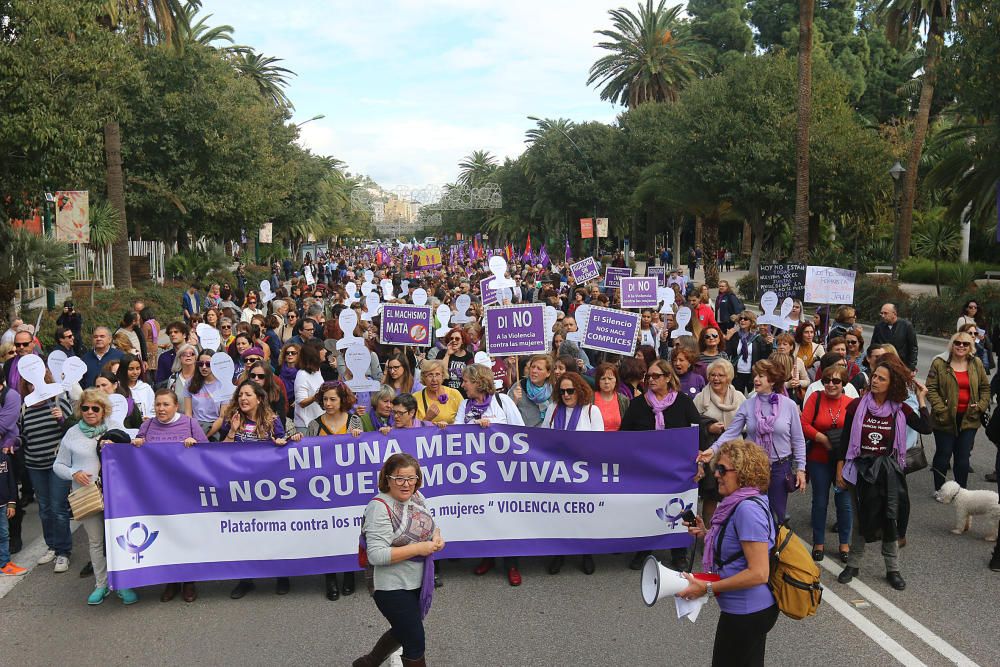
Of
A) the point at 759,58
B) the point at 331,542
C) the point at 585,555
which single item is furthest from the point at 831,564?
the point at 759,58

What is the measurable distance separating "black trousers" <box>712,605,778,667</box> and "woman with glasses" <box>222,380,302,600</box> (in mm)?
3521

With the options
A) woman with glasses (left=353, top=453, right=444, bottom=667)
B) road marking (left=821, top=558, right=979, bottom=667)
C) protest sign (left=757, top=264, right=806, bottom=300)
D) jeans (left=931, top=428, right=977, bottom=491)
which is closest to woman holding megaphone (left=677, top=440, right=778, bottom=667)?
woman with glasses (left=353, top=453, right=444, bottom=667)

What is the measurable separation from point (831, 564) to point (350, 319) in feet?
20.2

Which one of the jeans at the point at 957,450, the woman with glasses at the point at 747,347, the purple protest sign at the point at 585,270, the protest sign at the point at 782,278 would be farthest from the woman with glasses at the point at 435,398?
the protest sign at the point at 782,278

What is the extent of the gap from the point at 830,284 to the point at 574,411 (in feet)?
25.2

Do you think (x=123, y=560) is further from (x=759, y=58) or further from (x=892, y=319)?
(x=759, y=58)

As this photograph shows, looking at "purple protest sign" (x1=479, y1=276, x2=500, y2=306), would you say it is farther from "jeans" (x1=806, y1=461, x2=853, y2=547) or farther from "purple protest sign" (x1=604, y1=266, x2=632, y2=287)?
"jeans" (x1=806, y1=461, x2=853, y2=547)

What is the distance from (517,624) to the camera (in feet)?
19.2

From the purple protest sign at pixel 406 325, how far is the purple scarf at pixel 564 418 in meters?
4.15

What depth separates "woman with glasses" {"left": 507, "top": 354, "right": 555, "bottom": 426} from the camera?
7414 mm

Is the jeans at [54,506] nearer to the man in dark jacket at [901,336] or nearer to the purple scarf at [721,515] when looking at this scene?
the purple scarf at [721,515]

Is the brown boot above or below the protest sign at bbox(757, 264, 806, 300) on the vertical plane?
below

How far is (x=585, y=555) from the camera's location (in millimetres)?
6895

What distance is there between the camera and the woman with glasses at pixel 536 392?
741 cm
